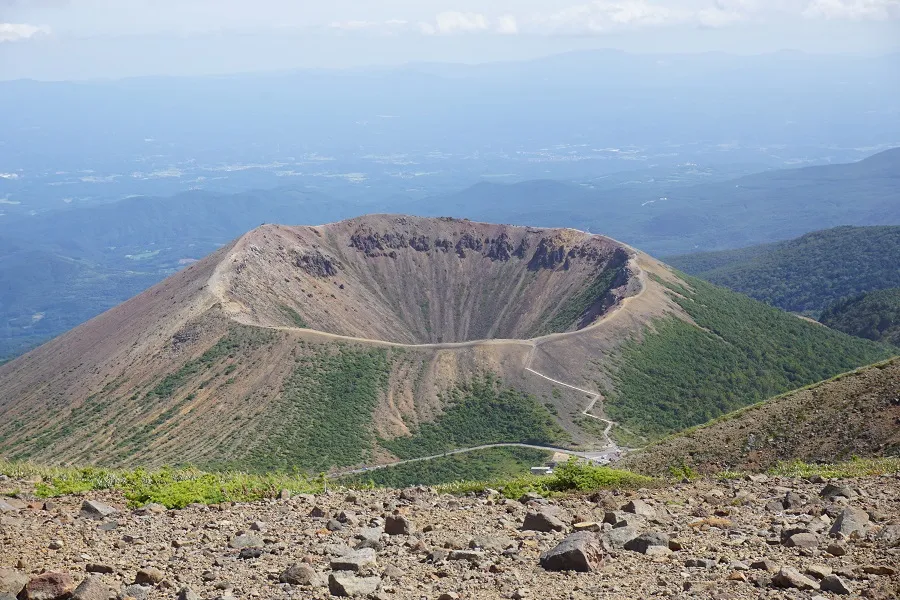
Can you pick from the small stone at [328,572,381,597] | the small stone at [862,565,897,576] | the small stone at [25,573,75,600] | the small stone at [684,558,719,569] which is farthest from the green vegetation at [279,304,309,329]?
the small stone at [862,565,897,576]

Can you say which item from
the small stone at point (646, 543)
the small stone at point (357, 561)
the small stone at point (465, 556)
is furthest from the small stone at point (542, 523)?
the small stone at point (357, 561)

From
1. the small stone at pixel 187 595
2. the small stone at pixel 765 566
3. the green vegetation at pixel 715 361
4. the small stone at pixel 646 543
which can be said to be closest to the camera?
the small stone at pixel 187 595

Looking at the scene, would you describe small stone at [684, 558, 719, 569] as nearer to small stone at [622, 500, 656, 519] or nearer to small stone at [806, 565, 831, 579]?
small stone at [806, 565, 831, 579]

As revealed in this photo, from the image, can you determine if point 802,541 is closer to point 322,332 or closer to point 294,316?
point 322,332

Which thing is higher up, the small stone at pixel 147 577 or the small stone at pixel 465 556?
the small stone at pixel 147 577

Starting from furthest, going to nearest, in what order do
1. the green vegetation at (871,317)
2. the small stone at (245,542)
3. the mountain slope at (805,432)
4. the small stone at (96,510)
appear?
1. the green vegetation at (871,317)
2. the mountain slope at (805,432)
3. the small stone at (96,510)
4. the small stone at (245,542)

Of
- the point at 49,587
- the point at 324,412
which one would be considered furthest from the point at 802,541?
the point at 324,412

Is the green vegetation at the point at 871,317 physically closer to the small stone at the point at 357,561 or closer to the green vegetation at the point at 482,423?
the green vegetation at the point at 482,423
